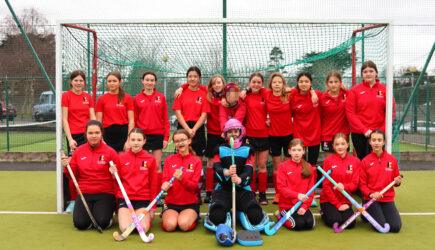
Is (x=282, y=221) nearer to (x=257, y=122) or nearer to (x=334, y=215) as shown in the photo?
(x=334, y=215)

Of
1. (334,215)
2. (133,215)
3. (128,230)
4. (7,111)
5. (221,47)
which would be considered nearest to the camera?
(128,230)

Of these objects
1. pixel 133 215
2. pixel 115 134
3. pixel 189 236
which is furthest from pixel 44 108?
pixel 189 236

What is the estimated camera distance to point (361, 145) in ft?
17.1

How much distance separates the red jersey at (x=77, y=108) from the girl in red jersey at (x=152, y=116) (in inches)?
22.9

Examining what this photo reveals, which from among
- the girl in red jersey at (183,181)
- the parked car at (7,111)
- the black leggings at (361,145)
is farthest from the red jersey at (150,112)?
the parked car at (7,111)

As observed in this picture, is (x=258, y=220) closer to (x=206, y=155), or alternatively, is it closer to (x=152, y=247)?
(x=152, y=247)

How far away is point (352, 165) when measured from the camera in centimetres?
464

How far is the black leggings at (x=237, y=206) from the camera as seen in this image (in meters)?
4.31

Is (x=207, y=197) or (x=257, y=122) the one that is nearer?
(x=257, y=122)

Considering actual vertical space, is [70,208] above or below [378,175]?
below

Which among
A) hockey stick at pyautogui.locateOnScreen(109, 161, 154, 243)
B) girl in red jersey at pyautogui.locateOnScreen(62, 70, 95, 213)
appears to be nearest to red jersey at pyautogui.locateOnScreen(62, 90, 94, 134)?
girl in red jersey at pyautogui.locateOnScreen(62, 70, 95, 213)

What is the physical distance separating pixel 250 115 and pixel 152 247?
213 cm

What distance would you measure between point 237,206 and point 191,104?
146cm

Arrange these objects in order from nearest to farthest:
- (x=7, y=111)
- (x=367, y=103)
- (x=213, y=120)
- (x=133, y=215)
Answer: (x=133, y=215) < (x=367, y=103) < (x=213, y=120) < (x=7, y=111)
